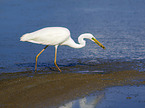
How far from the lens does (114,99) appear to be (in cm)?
544

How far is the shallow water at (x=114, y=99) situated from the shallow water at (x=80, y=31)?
2.03m

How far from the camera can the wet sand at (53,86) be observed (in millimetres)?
5465

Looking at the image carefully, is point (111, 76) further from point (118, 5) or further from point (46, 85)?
point (118, 5)

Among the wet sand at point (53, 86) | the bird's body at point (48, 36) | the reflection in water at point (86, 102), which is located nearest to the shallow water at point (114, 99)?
the reflection in water at point (86, 102)

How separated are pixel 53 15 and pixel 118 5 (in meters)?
5.46

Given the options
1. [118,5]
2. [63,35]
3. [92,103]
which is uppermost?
[118,5]

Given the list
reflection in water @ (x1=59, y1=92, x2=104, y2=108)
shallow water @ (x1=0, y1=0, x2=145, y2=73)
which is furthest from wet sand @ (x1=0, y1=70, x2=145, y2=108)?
shallow water @ (x1=0, y1=0, x2=145, y2=73)

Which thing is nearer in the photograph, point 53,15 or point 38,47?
point 38,47

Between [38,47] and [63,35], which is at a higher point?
[63,35]

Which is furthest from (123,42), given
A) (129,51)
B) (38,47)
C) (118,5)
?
(118,5)

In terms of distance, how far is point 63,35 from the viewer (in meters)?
8.16

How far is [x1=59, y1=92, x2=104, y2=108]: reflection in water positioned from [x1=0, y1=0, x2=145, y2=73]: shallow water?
242 centimetres

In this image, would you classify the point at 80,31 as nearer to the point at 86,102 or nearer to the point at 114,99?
the point at 114,99

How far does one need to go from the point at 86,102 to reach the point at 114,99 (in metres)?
0.56
